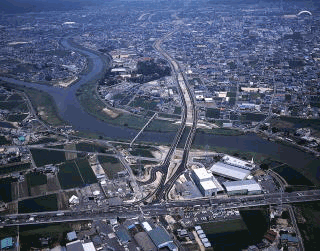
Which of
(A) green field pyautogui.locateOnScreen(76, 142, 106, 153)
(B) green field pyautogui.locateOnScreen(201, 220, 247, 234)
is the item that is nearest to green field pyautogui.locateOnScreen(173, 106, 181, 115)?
(A) green field pyautogui.locateOnScreen(76, 142, 106, 153)

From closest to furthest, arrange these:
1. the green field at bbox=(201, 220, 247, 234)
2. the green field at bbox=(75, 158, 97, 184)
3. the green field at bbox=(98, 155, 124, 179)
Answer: the green field at bbox=(201, 220, 247, 234), the green field at bbox=(75, 158, 97, 184), the green field at bbox=(98, 155, 124, 179)

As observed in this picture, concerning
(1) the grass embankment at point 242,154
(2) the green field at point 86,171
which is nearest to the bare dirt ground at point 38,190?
(2) the green field at point 86,171

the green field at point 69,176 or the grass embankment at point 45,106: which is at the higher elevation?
the grass embankment at point 45,106

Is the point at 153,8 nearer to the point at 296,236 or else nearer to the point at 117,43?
the point at 117,43

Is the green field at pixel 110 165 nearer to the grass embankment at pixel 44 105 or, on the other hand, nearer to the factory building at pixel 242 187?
the factory building at pixel 242 187

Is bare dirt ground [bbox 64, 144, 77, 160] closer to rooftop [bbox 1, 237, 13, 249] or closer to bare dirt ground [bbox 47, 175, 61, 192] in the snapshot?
bare dirt ground [bbox 47, 175, 61, 192]

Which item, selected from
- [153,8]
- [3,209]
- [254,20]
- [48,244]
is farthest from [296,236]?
[153,8]
